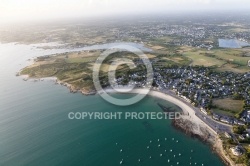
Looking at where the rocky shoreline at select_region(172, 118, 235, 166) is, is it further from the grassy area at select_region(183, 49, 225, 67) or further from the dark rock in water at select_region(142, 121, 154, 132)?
the grassy area at select_region(183, 49, 225, 67)

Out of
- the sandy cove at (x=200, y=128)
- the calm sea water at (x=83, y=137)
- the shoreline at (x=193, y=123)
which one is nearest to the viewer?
the calm sea water at (x=83, y=137)

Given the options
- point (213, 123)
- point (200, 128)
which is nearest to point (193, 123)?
point (200, 128)

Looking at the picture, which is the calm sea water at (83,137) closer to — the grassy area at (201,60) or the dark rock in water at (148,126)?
the dark rock in water at (148,126)

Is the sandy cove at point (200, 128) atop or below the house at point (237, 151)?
below

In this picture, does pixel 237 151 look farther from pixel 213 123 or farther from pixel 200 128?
pixel 213 123

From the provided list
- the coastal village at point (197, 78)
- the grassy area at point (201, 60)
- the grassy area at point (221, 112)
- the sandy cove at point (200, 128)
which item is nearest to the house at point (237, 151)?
the coastal village at point (197, 78)

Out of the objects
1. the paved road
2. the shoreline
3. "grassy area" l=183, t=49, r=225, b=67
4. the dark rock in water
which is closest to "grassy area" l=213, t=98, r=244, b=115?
the paved road

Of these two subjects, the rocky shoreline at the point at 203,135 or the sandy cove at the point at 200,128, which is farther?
the sandy cove at the point at 200,128
